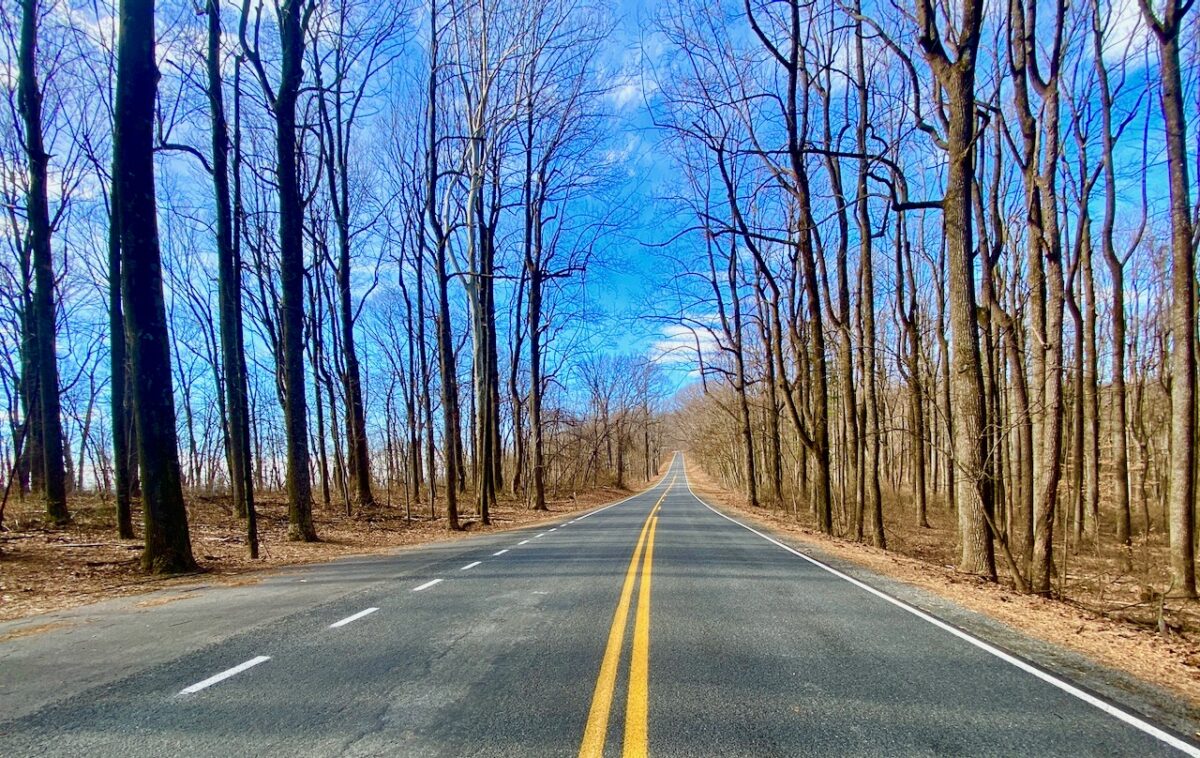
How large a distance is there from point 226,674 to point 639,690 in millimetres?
3014

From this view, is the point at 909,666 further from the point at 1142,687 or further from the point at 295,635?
the point at 295,635

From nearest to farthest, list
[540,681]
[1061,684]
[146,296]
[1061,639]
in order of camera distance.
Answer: [540,681] → [1061,684] → [1061,639] → [146,296]

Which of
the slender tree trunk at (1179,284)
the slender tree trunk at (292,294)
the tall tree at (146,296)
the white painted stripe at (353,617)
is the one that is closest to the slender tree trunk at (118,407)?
the tall tree at (146,296)

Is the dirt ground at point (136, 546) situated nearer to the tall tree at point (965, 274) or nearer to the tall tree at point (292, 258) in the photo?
the tall tree at point (292, 258)

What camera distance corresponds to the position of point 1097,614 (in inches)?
307

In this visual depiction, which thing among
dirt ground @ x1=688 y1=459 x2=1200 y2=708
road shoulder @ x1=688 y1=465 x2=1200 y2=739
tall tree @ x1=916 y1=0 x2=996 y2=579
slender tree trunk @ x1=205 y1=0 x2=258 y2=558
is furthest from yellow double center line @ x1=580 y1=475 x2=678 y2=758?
slender tree trunk @ x1=205 y1=0 x2=258 y2=558

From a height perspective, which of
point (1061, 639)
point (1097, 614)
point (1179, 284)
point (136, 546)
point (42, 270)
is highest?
point (42, 270)

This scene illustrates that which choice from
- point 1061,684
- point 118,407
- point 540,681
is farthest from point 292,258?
point 1061,684

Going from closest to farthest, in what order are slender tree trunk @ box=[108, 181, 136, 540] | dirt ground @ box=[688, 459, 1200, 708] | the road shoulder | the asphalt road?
the asphalt road → the road shoulder → dirt ground @ box=[688, 459, 1200, 708] → slender tree trunk @ box=[108, 181, 136, 540]

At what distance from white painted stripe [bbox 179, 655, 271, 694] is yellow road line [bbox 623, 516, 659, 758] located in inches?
114

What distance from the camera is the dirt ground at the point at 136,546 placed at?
822 centimetres

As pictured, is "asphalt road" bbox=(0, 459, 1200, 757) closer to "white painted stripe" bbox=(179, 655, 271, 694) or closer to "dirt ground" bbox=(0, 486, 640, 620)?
"white painted stripe" bbox=(179, 655, 271, 694)

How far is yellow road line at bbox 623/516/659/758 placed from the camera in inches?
125

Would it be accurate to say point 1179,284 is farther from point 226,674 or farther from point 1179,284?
point 226,674
